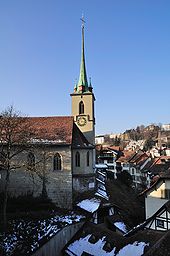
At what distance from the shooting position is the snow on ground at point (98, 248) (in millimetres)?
19208

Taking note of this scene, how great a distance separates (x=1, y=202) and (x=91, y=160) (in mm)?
12119

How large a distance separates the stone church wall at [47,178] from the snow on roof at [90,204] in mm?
2126

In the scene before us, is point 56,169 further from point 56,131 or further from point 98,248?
point 98,248

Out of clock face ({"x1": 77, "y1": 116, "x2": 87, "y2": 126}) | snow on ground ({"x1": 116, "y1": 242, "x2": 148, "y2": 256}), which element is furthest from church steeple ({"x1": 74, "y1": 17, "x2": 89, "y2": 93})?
snow on ground ({"x1": 116, "y1": 242, "x2": 148, "y2": 256})

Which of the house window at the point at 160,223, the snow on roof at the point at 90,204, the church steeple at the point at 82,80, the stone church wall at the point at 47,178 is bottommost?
the snow on roof at the point at 90,204

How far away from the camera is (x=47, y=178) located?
33125 mm

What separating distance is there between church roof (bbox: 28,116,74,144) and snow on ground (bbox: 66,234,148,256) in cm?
1258

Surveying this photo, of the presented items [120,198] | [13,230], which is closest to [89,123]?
[120,198]

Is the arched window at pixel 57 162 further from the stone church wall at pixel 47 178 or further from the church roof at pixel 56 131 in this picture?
the church roof at pixel 56 131

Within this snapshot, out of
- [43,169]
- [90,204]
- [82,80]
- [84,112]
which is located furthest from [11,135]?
[82,80]

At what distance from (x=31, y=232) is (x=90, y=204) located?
30.3ft

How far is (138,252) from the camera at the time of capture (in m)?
18.8

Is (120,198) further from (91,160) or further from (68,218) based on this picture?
(68,218)

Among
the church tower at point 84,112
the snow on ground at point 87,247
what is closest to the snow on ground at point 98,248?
the snow on ground at point 87,247
